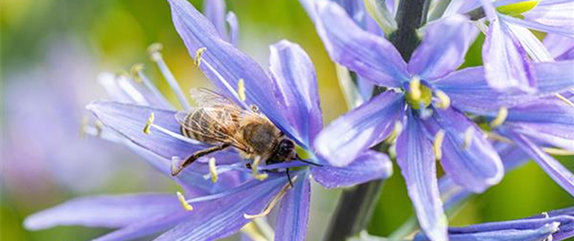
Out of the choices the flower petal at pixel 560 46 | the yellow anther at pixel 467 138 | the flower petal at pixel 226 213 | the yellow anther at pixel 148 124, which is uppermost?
the yellow anther at pixel 148 124

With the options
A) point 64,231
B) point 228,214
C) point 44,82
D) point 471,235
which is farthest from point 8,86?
point 471,235

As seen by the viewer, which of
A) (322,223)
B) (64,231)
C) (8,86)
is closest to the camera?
(64,231)

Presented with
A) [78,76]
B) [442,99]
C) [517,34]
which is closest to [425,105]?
[442,99]

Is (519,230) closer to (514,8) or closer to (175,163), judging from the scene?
(514,8)

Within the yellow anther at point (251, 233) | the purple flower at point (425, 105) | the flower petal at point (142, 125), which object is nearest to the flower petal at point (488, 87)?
the purple flower at point (425, 105)

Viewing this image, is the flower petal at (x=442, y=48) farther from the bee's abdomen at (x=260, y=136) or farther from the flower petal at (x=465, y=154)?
the bee's abdomen at (x=260, y=136)

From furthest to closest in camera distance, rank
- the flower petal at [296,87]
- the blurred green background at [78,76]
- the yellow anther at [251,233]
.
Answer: the blurred green background at [78,76] < the yellow anther at [251,233] < the flower petal at [296,87]

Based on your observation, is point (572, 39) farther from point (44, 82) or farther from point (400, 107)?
point (44, 82)
